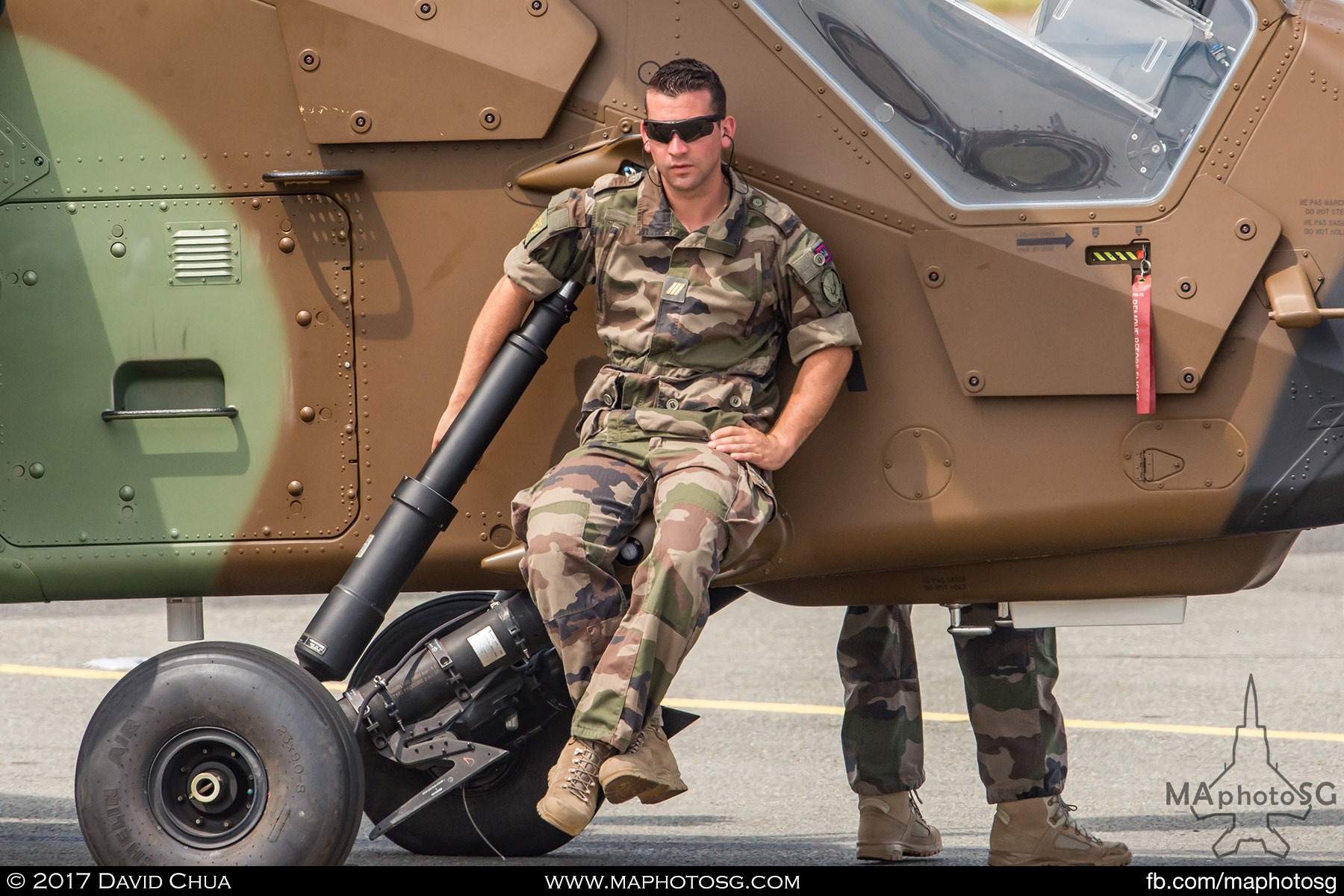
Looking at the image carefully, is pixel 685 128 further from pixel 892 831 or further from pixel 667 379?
pixel 892 831

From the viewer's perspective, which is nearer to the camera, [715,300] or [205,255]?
[715,300]

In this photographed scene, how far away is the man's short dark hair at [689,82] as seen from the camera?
13.8 feet

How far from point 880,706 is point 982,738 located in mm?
346

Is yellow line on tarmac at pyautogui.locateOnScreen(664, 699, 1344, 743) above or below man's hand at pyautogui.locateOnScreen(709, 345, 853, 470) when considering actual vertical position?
below

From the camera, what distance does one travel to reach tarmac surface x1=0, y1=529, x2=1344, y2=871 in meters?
5.59

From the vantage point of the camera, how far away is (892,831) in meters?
5.26

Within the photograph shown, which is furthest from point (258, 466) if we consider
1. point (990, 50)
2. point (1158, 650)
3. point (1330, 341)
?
point (1158, 650)

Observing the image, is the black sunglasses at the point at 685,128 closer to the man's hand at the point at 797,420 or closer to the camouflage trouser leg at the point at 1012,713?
the man's hand at the point at 797,420

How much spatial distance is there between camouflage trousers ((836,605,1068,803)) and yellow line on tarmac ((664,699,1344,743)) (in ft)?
5.47

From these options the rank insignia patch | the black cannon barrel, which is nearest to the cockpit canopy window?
the rank insignia patch

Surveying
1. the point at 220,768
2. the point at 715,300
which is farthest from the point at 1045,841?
the point at 220,768

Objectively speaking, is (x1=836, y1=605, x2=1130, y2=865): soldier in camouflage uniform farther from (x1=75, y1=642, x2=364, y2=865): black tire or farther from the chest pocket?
(x1=75, y1=642, x2=364, y2=865): black tire

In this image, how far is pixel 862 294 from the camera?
14.6 feet

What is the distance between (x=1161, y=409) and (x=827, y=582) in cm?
102
